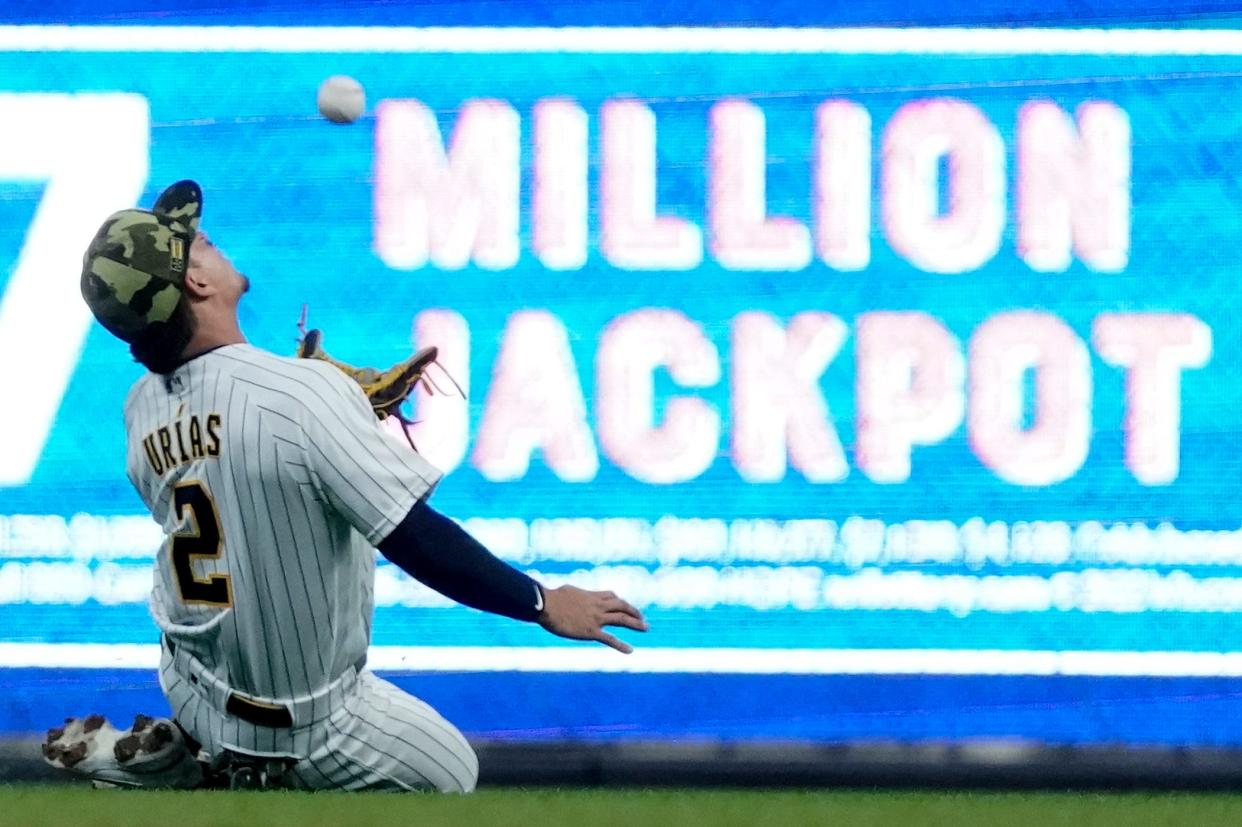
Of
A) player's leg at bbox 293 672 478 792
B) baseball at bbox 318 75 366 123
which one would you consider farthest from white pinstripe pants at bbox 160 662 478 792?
baseball at bbox 318 75 366 123

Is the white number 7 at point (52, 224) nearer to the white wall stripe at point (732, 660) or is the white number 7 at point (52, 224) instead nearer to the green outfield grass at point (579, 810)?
the white wall stripe at point (732, 660)

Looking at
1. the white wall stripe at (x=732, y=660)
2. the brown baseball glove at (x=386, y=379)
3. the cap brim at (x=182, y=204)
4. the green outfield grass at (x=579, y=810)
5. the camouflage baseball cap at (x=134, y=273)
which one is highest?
the cap brim at (x=182, y=204)

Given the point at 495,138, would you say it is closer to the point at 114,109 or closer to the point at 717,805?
the point at 114,109

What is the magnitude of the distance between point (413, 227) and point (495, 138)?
273mm

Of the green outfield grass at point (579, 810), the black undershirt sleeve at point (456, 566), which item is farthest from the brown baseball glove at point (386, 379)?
the green outfield grass at point (579, 810)

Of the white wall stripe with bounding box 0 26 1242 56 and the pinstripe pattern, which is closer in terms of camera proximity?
the pinstripe pattern

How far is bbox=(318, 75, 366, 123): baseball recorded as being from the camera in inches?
151

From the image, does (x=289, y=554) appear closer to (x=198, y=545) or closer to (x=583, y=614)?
(x=198, y=545)

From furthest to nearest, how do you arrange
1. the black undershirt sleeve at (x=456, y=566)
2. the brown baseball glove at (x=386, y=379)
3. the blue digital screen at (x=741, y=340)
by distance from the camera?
1. the blue digital screen at (x=741, y=340)
2. the brown baseball glove at (x=386, y=379)
3. the black undershirt sleeve at (x=456, y=566)

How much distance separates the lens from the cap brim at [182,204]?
239cm

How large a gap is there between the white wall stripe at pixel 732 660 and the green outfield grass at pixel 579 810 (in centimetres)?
233

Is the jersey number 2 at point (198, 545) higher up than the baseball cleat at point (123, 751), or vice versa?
the jersey number 2 at point (198, 545)

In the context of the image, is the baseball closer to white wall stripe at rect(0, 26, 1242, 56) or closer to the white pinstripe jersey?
white wall stripe at rect(0, 26, 1242, 56)

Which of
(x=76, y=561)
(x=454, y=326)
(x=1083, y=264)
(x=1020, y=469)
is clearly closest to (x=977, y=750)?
(x=1020, y=469)
